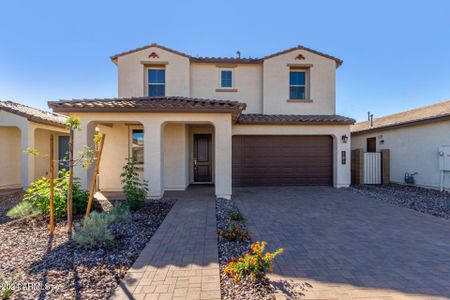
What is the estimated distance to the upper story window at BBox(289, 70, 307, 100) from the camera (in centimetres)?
1217

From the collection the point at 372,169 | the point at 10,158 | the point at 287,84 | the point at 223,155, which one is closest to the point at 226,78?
the point at 287,84

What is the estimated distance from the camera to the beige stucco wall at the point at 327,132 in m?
10.4

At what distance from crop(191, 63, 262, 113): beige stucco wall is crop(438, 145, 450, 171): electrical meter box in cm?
823

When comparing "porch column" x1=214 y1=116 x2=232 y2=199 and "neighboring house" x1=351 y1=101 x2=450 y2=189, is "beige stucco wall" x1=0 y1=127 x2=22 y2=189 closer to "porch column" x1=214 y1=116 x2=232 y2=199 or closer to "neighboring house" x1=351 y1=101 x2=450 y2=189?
"porch column" x1=214 y1=116 x2=232 y2=199

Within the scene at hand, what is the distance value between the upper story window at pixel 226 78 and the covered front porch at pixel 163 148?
2762 millimetres

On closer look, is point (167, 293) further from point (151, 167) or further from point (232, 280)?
point (151, 167)

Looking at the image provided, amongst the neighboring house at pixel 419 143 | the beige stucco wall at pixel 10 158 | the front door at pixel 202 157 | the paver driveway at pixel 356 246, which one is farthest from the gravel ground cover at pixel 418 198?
the beige stucco wall at pixel 10 158

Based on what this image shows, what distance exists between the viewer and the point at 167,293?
9.43 feet

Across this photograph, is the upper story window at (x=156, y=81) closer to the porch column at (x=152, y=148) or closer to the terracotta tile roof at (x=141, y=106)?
the terracotta tile roof at (x=141, y=106)

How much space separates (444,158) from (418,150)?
1327 mm

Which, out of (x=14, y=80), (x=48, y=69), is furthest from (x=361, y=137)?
(x=14, y=80)

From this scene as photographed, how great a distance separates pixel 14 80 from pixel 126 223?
1393cm

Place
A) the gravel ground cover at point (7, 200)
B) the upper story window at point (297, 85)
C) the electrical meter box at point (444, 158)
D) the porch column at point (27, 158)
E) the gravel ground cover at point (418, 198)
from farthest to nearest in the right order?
the upper story window at point (297, 85)
the porch column at point (27, 158)
the electrical meter box at point (444, 158)
the gravel ground cover at point (418, 198)
the gravel ground cover at point (7, 200)

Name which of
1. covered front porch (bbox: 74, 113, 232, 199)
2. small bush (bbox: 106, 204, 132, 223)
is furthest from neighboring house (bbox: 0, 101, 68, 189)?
small bush (bbox: 106, 204, 132, 223)
